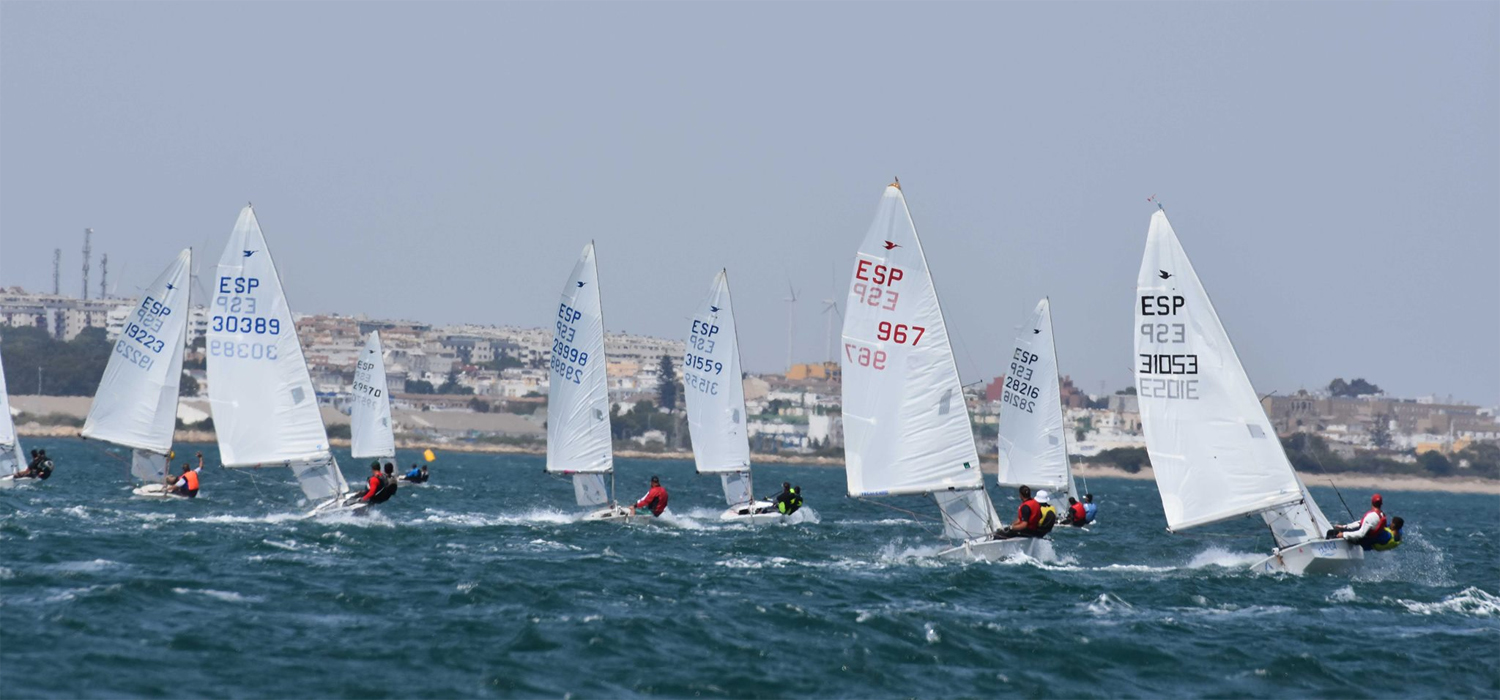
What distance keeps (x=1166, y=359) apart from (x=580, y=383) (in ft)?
46.3

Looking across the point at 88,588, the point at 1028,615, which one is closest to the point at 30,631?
the point at 88,588

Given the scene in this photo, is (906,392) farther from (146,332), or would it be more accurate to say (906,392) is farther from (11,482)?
(11,482)

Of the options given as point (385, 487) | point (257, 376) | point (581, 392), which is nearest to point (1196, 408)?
point (581, 392)

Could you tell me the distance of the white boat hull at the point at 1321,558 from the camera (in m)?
26.3

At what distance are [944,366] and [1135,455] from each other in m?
133

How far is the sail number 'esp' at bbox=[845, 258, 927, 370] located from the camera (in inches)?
1073

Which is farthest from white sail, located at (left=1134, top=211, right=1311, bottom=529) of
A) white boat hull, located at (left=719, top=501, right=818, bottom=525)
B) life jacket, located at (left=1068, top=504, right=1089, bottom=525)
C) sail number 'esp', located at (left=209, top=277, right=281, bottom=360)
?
sail number 'esp', located at (left=209, top=277, right=281, bottom=360)

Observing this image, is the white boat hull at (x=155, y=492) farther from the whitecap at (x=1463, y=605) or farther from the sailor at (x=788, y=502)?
the whitecap at (x=1463, y=605)

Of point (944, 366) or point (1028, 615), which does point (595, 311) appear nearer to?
point (944, 366)

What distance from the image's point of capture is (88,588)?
20781 mm

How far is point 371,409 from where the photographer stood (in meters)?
53.7

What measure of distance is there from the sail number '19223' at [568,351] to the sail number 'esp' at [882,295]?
10.2 m

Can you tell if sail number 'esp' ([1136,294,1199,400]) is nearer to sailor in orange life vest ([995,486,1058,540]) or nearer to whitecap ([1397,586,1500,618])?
sailor in orange life vest ([995,486,1058,540])

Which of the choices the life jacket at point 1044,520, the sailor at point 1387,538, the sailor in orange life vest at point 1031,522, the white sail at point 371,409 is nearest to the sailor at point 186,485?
the white sail at point 371,409
